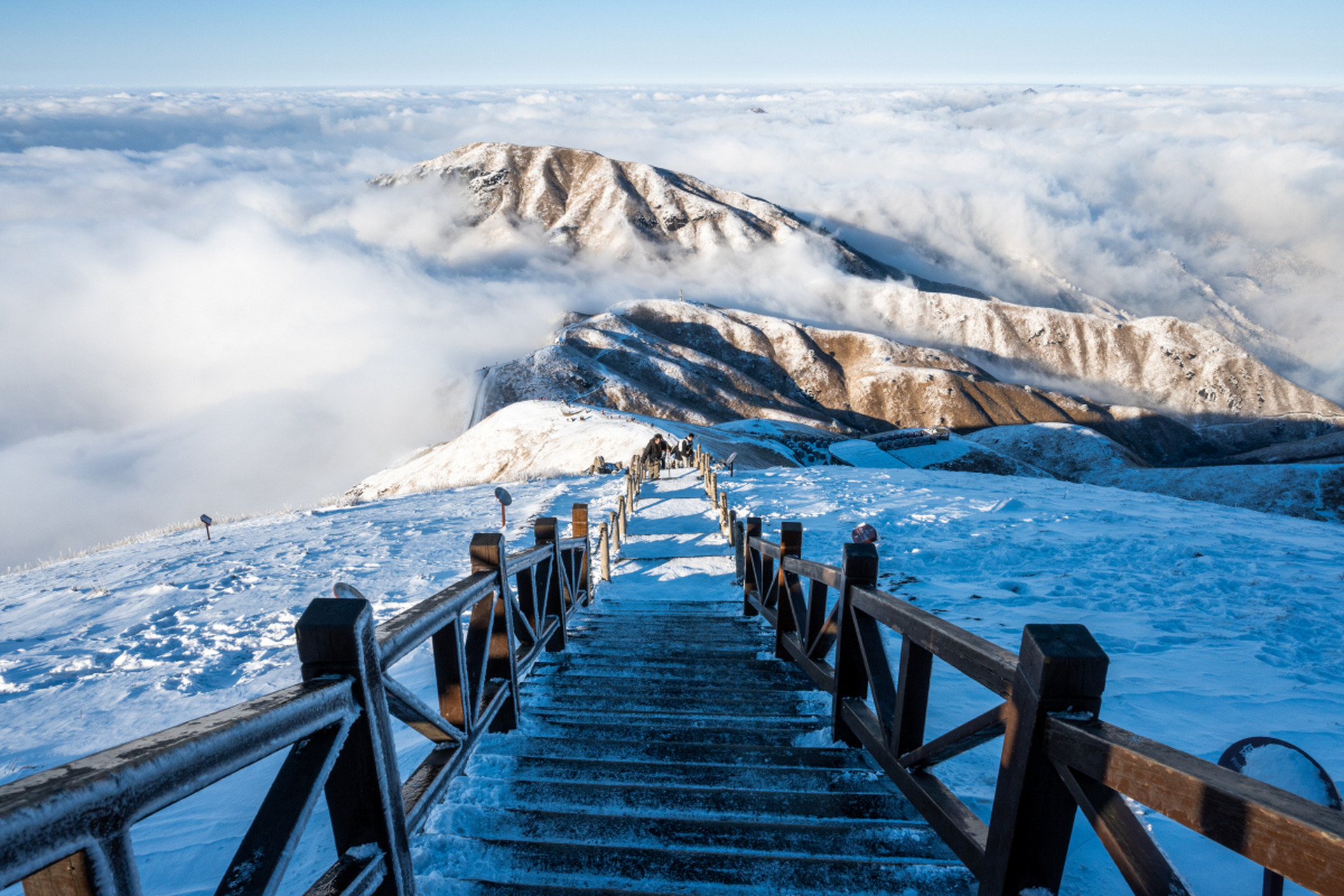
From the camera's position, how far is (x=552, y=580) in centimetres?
619

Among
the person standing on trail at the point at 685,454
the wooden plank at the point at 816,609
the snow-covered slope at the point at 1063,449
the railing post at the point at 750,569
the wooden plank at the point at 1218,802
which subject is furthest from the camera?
the snow-covered slope at the point at 1063,449

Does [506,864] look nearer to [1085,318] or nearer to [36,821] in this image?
[36,821]

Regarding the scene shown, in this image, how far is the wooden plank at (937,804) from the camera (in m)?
2.73

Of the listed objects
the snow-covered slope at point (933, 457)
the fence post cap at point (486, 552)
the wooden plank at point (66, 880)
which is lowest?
the snow-covered slope at point (933, 457)

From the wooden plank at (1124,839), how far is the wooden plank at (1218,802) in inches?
3.8

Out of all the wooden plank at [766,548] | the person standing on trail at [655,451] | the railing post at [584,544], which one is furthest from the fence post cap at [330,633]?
the person standing on trail at [655,451]

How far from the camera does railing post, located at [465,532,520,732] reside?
4.02 m

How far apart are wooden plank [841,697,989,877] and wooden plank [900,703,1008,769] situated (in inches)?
3.6

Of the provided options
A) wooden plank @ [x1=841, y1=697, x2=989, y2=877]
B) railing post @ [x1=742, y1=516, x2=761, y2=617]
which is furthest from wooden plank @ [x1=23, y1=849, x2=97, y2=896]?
railing post @ [x1=742, y1=516, x2=761, y2=617]

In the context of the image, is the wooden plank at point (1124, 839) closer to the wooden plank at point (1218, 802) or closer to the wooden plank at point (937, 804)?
the wooden plank at point (1218, 802)

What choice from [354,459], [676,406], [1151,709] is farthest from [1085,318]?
[1151,709]

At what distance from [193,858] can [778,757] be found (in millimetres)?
3660

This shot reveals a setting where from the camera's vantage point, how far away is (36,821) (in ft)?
3.89

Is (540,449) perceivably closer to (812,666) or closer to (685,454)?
(685,454)
